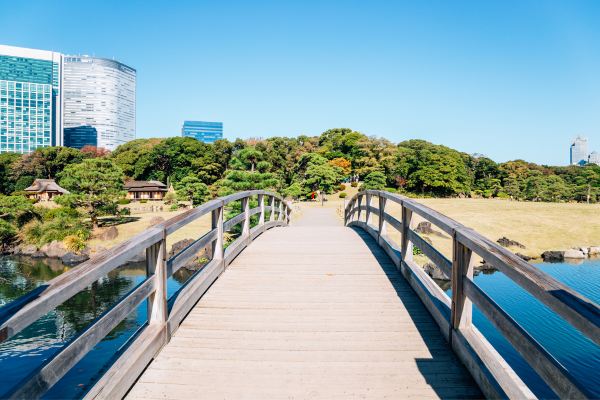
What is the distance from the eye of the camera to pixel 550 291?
1664 millimetres

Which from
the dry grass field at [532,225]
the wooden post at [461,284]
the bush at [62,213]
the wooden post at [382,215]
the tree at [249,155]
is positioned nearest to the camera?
the wooden post at [461,284]

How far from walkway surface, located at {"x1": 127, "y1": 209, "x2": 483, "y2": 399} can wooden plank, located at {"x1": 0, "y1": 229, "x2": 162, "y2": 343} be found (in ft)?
2.98

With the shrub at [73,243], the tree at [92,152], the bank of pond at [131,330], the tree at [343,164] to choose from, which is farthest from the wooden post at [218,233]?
the tree at [92,152]

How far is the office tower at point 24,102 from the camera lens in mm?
118875

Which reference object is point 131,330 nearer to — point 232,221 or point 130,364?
point 232,221

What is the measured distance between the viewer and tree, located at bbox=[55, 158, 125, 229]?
25594 millimetres

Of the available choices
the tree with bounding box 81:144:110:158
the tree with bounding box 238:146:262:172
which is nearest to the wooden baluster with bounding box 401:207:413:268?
the tree with bounding box 238:146:262:172

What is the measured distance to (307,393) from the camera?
2279mm

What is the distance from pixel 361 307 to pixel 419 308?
60 centimetres

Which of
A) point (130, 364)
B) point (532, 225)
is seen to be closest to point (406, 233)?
point (130, 364)

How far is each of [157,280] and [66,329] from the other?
12.0 meters

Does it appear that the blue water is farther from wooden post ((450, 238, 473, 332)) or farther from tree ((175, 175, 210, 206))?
tree ((175, 175, 210, 206))

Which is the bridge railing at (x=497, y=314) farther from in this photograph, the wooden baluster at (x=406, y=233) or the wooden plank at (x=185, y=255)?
the wooden plank at (x=185, y=255)

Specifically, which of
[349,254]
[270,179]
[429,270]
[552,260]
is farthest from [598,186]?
[349,254]
